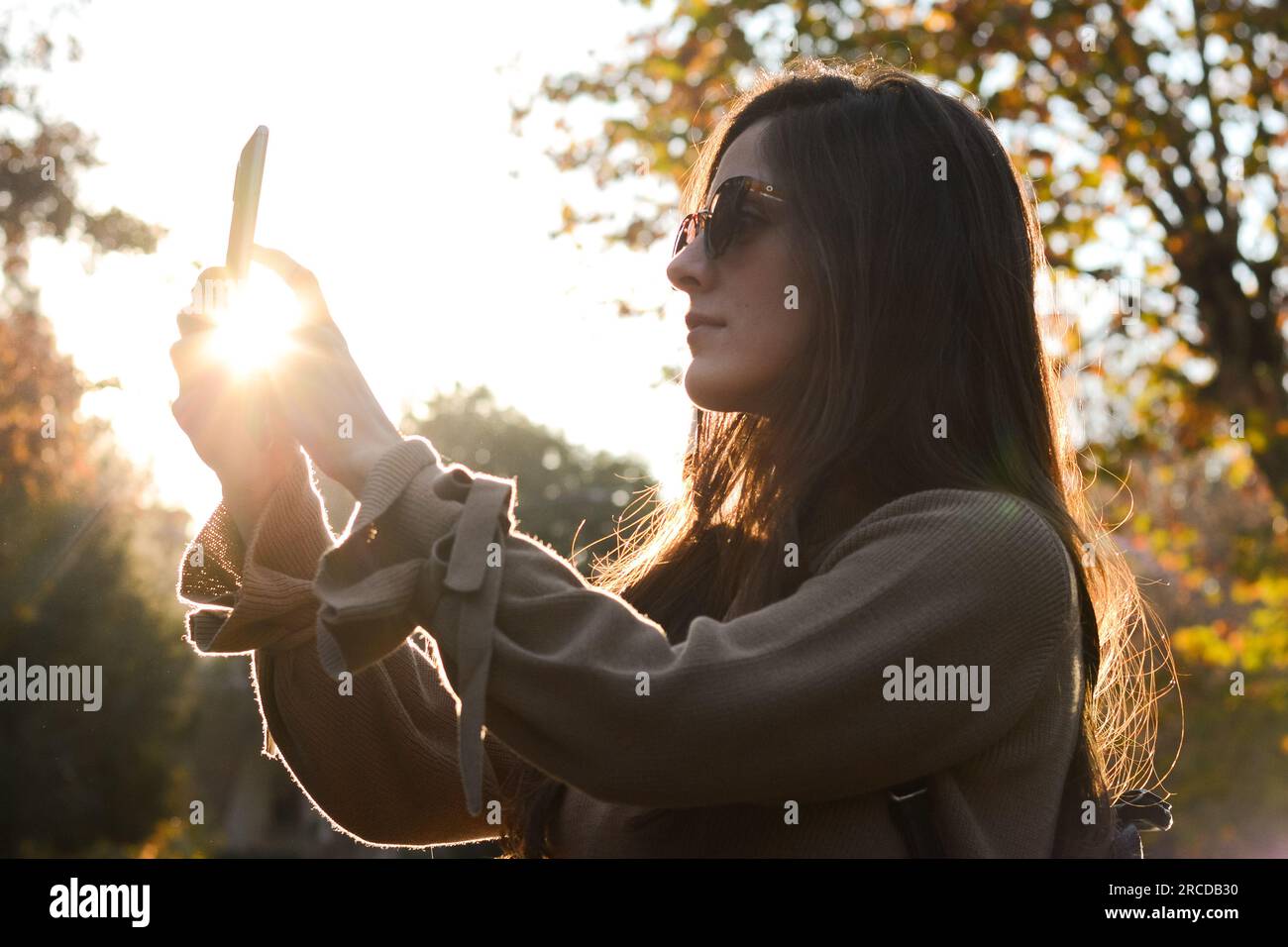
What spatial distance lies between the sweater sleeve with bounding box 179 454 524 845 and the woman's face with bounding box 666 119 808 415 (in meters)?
0.63

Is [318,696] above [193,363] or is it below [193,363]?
below

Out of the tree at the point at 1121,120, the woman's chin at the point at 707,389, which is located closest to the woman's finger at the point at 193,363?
the woman's chin at the point at 707,389

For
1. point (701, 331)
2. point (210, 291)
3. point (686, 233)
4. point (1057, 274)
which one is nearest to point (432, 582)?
point (210, 291)

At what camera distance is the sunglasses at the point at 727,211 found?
2.29 meters

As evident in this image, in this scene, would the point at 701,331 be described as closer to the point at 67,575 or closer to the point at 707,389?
the point at 707,389

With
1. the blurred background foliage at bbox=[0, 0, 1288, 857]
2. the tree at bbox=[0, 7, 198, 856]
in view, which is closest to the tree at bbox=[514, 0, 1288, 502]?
the blurred background foliage at bbox=[0, 0, 1288, 857]

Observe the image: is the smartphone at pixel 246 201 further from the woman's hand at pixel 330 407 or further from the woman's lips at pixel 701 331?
the woman's lips at pixel 701 331

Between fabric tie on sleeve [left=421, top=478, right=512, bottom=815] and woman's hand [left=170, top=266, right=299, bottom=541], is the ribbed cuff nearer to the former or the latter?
woman's hand [left=170, top=266, right=299, bottom=541]

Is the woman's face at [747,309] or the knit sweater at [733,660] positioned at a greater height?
the woman's face at [747,309]

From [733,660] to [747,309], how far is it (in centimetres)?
74

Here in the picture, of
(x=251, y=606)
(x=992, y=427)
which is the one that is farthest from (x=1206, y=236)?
(x=251, y=606)

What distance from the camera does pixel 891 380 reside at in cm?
214
